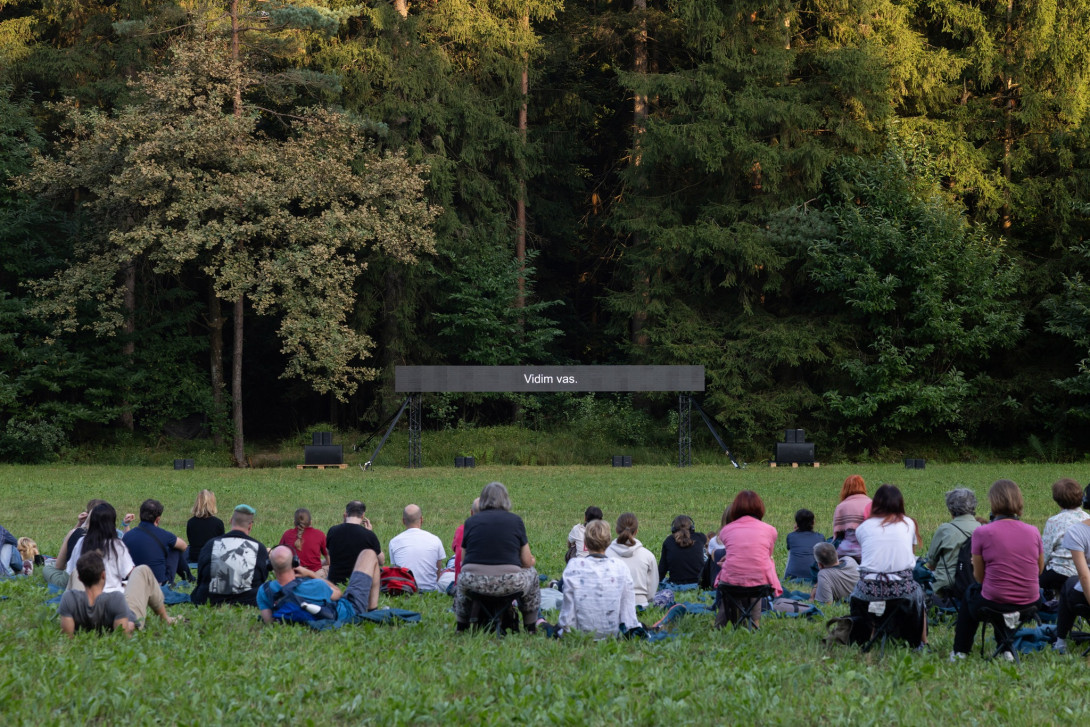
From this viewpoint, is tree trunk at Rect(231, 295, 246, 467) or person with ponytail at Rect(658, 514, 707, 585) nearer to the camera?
person with ponytail at Rect(658, 514, 707, 585)

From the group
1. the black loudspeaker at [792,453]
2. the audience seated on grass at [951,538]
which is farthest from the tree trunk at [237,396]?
the audience seated on grass at [951,538]

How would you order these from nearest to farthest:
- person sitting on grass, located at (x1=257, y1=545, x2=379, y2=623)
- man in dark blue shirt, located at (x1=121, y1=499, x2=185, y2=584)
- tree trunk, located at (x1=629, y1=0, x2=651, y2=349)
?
person sitting on grass, located at (x1=257, y1=545, x2=379, y2=623), man in dark blue shirt, located at (x1=121, y1=499, x2=185, y2=584), tree trunk, located at (x1=629, y1=0, x2=651, y2=349)

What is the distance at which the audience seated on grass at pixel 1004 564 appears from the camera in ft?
22.8

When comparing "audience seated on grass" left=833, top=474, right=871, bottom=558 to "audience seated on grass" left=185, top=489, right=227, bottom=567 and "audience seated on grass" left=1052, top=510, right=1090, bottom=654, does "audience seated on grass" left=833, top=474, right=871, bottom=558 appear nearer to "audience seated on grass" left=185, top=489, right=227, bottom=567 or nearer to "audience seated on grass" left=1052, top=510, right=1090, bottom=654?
"audience seated on grass" left=1052, top=510, right=1090, bottom=654

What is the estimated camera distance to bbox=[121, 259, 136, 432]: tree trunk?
104 ft

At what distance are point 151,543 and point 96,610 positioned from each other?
2.01 meters

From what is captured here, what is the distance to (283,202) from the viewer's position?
28.3 metres

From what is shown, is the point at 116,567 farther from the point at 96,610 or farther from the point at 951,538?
the point at 951,538

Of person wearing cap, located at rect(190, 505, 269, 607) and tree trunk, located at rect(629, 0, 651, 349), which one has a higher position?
tree trunk, located at rect(629, 0, 651, 349)

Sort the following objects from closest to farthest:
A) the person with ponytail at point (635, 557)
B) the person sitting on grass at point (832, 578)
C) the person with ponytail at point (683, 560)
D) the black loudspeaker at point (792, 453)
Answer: the person with ponytail at point (635, 557), the person sitting on grass at point (832, 578), the person with ponytail at point (683, 560), the black loudspeaker at point (792, 453)

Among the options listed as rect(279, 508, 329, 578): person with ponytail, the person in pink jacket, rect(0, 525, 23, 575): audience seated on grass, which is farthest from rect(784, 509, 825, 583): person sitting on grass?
rect(0, 525, 23, 575): audience seated on grass

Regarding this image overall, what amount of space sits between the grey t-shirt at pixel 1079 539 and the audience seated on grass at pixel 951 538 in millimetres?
797

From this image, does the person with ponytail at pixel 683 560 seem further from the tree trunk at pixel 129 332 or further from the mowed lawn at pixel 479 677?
the tree trunk at pixel 129 332

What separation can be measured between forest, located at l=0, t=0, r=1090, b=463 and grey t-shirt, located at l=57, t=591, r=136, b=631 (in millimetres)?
21190
